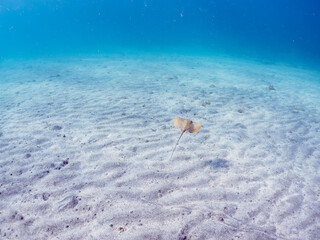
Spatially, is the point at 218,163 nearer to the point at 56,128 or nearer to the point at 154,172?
the point at 154,172

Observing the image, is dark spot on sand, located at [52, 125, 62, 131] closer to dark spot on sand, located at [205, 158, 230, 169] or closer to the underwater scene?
the underwater scene

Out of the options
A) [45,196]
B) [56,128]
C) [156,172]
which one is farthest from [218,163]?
[56,128]

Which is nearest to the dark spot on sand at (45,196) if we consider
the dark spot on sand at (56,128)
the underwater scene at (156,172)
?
the underwater scene at (156,172)

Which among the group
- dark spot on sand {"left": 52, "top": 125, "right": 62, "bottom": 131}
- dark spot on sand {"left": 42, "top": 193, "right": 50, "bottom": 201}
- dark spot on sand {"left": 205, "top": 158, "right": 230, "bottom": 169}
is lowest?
dark spot on sand {"left": 42, "top": 193, "right": 50, "bottom": 201}

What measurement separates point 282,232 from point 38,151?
4704 millimetres

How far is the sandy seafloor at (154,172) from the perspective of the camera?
99.6 inches

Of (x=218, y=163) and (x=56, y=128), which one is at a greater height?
(x=56, y=128)

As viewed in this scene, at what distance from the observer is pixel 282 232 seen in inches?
97.6

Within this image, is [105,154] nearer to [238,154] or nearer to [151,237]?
[151,237]

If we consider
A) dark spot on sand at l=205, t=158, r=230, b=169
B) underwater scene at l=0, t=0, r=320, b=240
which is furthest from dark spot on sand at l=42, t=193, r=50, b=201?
dark spot on sand at l=205, t=158, r=230, b=169

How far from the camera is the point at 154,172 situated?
3422mm

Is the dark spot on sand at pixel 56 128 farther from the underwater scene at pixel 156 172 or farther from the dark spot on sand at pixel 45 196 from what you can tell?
the dark spot on sand at pixel 45 196

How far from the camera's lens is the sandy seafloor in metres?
2.53

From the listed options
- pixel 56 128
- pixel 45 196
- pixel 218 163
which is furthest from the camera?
pixel 56 128
